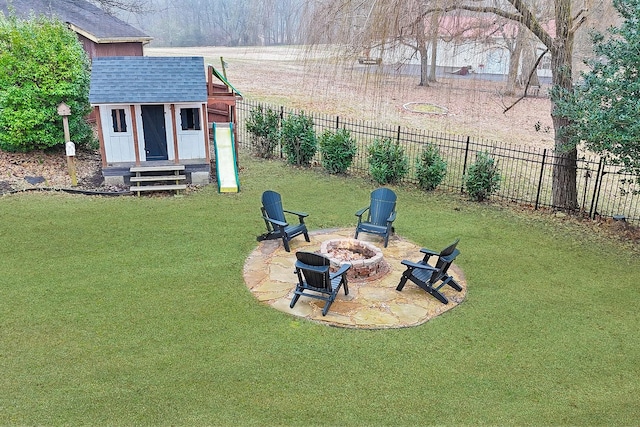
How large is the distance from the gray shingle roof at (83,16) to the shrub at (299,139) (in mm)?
8175

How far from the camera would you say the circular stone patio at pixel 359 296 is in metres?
6.41

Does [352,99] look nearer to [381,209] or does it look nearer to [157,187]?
[381,209]

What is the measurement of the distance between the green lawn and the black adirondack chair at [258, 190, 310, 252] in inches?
15.7

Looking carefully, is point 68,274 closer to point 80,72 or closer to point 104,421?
point 104,421

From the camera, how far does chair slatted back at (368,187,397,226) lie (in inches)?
355

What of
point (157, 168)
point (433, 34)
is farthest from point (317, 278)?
point (157, 168)

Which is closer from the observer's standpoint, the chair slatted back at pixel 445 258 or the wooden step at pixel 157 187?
the chair slatted back at pixel 445 258

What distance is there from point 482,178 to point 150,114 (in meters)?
7.69

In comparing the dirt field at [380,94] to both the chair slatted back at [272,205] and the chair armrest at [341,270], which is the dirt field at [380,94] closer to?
the chair slatted back at [272,205]

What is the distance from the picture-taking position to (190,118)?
40.0 feet

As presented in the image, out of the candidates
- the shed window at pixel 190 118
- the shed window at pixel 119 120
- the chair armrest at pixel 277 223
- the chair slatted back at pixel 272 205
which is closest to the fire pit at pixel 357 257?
the chair armrest at pixel 277 223

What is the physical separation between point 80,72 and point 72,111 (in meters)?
1.00

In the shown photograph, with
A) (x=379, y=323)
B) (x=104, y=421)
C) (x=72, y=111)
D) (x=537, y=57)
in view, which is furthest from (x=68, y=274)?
(x=537, y=57)

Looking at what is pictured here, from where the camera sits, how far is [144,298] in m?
6.74
